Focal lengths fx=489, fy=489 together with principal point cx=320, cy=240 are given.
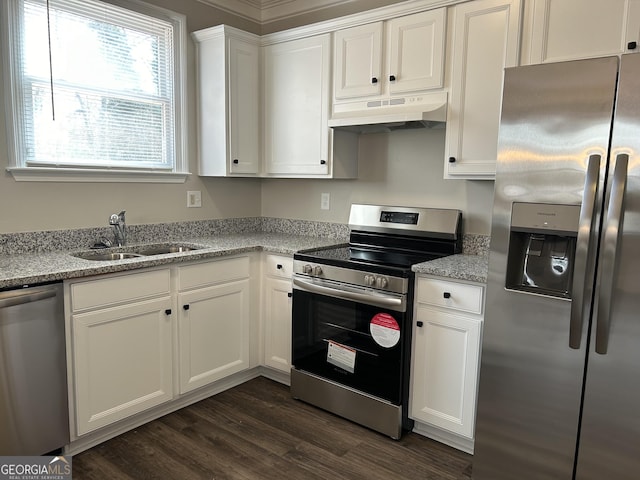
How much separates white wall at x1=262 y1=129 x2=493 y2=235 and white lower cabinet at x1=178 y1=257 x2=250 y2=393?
2.60ft

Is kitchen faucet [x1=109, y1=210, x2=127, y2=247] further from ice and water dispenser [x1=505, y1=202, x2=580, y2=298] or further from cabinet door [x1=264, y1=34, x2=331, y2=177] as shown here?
ice and water dispenser [x1=505, y1=202, x2=580, y2=298]

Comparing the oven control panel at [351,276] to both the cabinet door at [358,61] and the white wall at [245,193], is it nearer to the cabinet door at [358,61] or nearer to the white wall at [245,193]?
the white wall at [245,193]

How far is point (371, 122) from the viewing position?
2.74 metres

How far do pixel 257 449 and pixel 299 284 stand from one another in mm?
894

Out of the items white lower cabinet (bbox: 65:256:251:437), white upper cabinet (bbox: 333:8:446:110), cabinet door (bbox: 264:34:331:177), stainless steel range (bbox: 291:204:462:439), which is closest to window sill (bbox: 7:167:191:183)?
cabinet door (bbox: 264:34:331:177)

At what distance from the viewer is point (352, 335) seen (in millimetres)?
2588

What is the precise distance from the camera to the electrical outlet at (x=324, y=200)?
345 cm

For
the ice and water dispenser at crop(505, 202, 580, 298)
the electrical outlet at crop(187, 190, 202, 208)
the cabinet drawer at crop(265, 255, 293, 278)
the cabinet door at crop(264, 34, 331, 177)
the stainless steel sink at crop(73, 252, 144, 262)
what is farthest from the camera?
the electrical outlet at crop(187, 190, 202, 208)

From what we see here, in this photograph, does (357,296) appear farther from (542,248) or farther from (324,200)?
(324,200)

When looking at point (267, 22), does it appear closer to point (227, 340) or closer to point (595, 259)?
point (227, 340)

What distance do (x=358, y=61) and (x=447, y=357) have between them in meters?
1.75

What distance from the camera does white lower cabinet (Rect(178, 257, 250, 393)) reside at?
270 cm

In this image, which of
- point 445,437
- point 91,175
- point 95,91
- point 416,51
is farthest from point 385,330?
point 95,91

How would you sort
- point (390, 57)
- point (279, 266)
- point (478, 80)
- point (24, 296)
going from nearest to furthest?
point (24, 296), point (478, 80), point (390, 57), point (279, 266)
